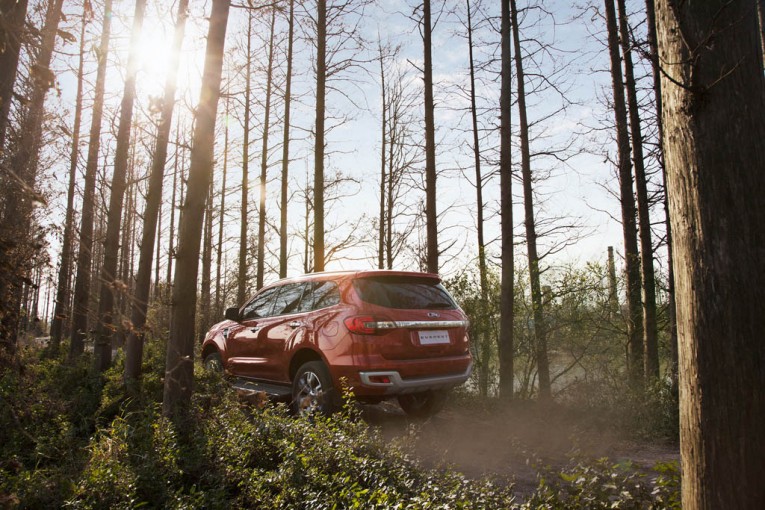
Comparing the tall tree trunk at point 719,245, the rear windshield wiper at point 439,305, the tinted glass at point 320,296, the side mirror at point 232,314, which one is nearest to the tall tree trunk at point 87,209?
the side mirror at point 232,314

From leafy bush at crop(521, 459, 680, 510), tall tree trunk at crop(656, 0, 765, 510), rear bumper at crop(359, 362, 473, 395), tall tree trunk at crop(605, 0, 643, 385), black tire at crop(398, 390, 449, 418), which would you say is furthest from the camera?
tall tree trunk at crop(605, 0, 643, 385)

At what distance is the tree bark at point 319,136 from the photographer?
37.5ft

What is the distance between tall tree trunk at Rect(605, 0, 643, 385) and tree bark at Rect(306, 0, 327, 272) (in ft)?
21.8

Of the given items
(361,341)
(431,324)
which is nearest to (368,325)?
(361,341)

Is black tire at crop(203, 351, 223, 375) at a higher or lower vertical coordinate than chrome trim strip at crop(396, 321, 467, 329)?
lower

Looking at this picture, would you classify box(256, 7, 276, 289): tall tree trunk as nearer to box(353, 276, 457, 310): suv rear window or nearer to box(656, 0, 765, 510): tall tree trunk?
box(353, 276, 457, 310): suv rear window

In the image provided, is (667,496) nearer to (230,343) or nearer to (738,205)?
(738,205)

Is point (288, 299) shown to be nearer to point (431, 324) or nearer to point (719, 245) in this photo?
point (431, 324)

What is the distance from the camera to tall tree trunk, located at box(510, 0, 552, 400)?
29.4 ft

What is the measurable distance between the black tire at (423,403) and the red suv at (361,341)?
14 mm

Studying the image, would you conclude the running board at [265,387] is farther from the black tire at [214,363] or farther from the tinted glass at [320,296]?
the tinted glass at [320,296]

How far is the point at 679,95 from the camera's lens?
2.70 m

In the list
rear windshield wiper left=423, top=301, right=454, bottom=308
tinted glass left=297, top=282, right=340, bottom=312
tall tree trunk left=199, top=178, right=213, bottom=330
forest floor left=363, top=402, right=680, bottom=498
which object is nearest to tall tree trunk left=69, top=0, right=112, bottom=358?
tall tree trunk left=199, top=178, right=213, bottom=330

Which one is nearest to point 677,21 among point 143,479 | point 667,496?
point 667,496
